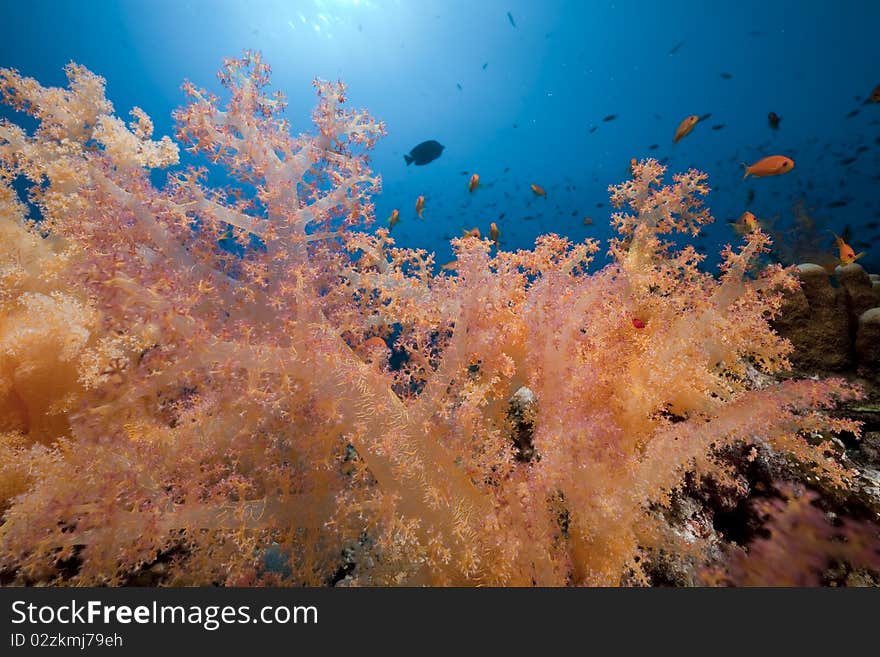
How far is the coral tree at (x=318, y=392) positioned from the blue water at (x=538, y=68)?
19043 mm

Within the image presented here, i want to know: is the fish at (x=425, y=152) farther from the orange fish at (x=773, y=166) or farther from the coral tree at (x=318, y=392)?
the coral tree at (x=318, y=392)

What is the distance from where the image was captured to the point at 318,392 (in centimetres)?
205

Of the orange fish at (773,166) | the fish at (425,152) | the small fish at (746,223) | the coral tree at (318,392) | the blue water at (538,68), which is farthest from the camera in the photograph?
the blue water at (538,68)

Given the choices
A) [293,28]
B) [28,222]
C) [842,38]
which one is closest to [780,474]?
[28,222]

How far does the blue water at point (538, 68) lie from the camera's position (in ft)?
91.4

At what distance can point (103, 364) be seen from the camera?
7.10 feet

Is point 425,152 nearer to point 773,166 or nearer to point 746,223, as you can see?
point 746,223

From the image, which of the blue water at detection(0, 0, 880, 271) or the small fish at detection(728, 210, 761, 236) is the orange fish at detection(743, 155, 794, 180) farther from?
the blue water at detection(0, 0, 880, 271)

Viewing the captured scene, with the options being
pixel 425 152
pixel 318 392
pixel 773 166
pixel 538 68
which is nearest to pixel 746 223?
pixel 773 166

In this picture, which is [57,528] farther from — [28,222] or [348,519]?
[28,222]

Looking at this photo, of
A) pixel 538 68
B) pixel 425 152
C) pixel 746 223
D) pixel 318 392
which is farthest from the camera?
pixel 538 68

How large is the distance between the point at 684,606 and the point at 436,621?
1.24m

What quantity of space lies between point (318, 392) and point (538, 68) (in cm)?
4736

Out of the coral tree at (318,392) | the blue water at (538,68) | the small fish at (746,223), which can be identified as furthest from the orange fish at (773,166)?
the blue water at (538,68)
